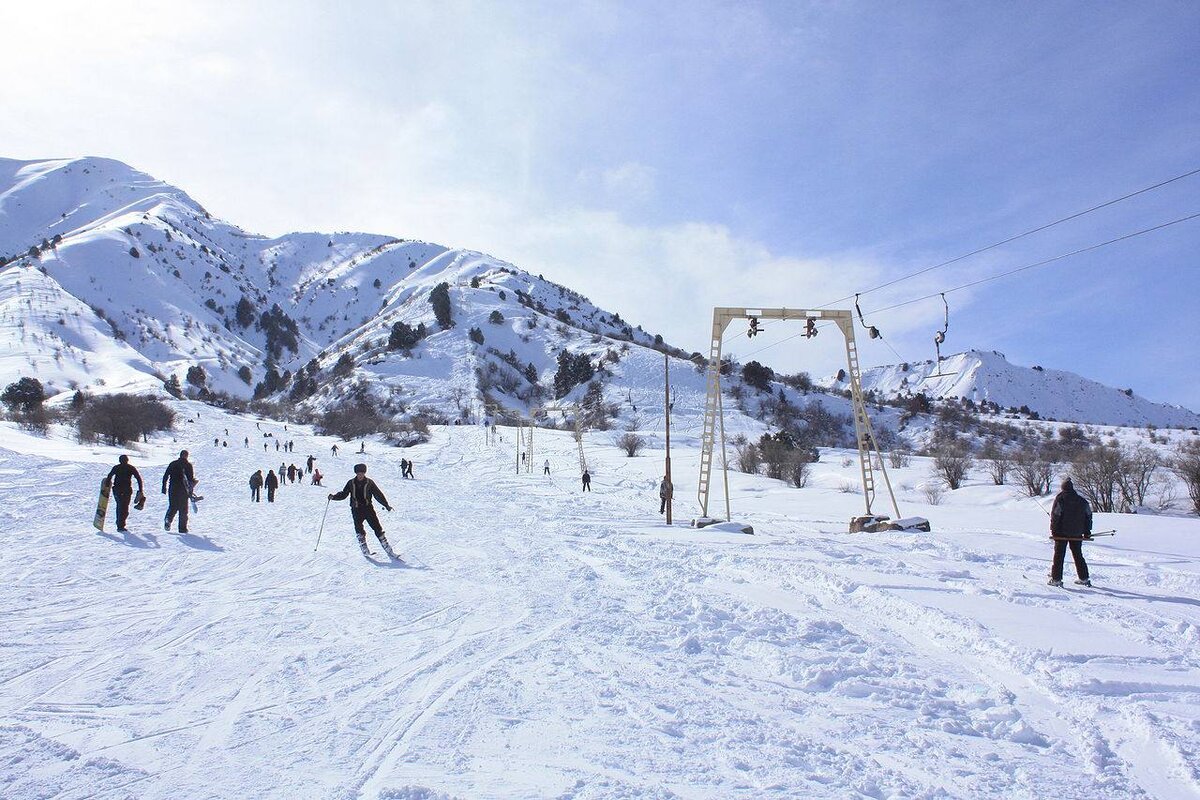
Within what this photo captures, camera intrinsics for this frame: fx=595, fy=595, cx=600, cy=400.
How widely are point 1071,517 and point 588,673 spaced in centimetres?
776

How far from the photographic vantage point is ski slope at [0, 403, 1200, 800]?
367 cm

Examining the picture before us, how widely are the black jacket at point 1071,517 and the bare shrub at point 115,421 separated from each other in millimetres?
57683

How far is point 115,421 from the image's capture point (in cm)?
4819

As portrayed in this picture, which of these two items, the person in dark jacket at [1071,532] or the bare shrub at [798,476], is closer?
the person in dark jacket at [1071,532]

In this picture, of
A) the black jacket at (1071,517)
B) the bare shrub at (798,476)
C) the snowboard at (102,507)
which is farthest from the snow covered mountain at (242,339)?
the black jacket at (1071,517)

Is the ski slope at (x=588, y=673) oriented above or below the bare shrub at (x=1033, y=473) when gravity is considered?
below

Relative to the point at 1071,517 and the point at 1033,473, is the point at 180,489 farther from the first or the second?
the point at 1033,473

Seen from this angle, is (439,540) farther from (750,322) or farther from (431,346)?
(431,346)

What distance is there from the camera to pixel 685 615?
23.0ft

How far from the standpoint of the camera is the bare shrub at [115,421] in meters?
46.9

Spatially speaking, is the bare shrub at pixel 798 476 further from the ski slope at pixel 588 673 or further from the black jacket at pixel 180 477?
the black jacket at pixel 180 477

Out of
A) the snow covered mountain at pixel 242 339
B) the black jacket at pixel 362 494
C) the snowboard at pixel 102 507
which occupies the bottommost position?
the snowboard at pixel 102 507

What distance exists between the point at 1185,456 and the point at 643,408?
240 feet

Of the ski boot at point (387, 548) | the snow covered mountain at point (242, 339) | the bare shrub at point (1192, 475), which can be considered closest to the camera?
the ski boot at point (387, 548)
